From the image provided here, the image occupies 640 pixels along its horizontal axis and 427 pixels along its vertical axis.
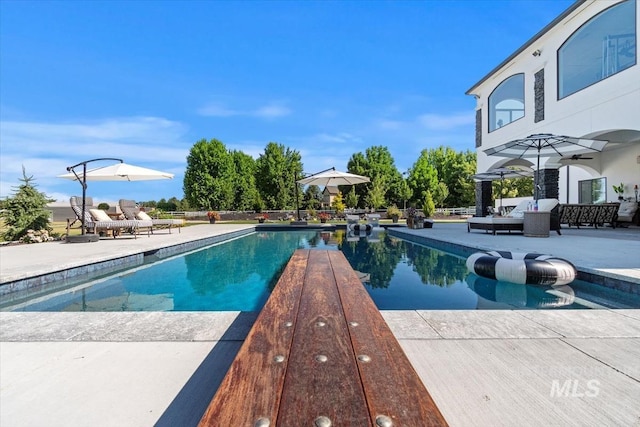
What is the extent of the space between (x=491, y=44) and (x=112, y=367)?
2086 cm

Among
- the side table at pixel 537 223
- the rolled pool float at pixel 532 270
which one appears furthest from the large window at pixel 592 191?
the rolled pool float at pixel 532 270

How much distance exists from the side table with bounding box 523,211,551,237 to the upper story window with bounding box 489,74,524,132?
21.5 feet

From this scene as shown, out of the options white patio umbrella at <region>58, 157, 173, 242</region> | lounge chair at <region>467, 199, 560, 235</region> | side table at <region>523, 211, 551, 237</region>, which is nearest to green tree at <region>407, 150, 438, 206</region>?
lounge chair at <region>467, 199, 560, 235</region>

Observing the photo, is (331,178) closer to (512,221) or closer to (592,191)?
(512,221)

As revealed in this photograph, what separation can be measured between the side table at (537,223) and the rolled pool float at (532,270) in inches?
202

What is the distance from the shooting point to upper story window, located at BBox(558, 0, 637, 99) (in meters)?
8.67

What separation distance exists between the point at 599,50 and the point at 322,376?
42.5ft

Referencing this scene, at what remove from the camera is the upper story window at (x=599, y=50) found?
8.67m

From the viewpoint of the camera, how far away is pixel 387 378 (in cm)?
99

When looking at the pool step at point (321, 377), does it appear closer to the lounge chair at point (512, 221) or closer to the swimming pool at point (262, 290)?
the swimming pool at point (262, 290)

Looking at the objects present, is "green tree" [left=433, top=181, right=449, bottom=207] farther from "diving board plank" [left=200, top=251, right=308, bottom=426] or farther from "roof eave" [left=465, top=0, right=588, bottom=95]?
"diving board plank" [left=200, top=251, right=308, bottom=426]

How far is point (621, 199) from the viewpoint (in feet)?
41.5

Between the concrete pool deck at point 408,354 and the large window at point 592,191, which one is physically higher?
the large window at point 592,191

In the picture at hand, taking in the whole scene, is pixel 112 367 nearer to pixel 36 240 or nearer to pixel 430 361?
pixel 430 361
